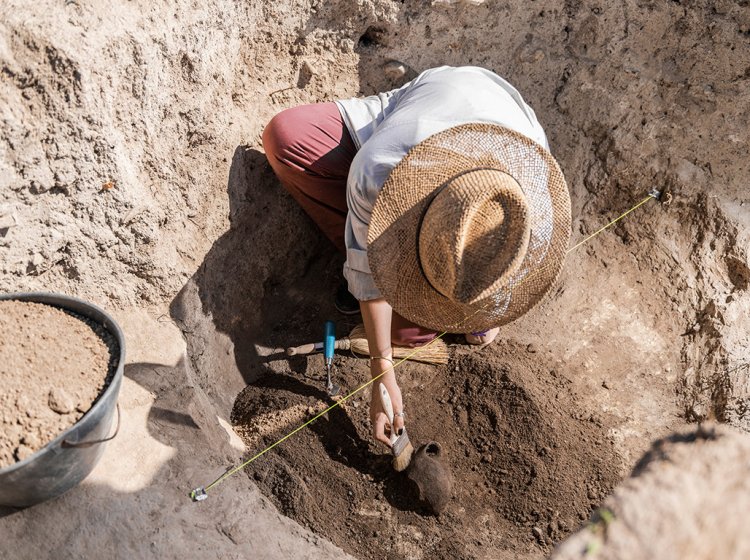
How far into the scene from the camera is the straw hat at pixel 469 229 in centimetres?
182

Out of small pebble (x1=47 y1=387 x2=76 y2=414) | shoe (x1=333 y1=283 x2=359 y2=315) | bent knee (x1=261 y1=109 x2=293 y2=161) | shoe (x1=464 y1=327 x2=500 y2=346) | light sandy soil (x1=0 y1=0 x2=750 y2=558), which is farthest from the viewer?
shoe (x1=333 y1=283 x2=359 y2=315)

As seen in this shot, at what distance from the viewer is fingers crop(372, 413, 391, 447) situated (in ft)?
7.91

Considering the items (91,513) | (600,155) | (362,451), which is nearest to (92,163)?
(91,513)

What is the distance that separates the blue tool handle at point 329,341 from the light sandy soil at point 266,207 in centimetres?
13

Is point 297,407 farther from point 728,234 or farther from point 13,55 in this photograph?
point 728,234

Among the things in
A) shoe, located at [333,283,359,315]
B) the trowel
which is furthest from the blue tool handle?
shoe, located at [333,283,359,315]

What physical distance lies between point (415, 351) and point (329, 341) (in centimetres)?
38

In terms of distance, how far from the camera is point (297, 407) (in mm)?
2688

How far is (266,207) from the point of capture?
2.94 meters

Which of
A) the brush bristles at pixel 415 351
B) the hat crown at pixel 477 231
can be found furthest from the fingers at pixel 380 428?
the hat crown at pixel 477 231

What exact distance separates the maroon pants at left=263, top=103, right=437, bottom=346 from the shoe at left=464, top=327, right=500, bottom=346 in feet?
2.53

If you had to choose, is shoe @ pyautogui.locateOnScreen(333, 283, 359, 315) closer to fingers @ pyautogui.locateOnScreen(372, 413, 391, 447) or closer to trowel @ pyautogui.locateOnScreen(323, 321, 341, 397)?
trowel @ pyautogui.locateOnScreen(323, 321, 341, 397)

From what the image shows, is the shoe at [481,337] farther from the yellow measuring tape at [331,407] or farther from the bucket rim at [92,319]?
the bucket rim at [92,319]

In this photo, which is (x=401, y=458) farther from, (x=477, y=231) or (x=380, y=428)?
(x=477, y=231)
